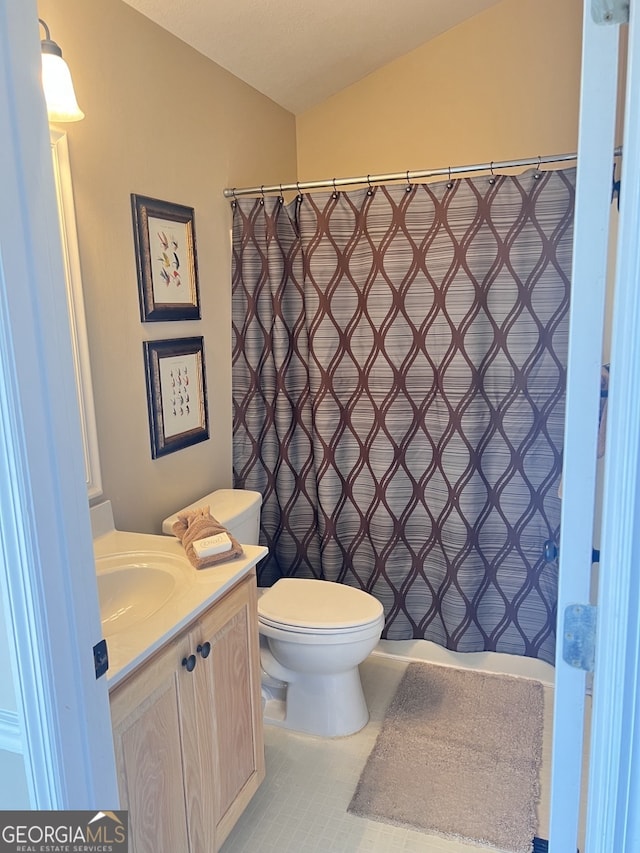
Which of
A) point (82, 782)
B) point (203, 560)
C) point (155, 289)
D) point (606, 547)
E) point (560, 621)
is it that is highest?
point (155, 289)

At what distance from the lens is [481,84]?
2.65 m

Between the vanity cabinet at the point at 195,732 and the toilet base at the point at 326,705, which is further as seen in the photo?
the toilet base at the point at 326,705

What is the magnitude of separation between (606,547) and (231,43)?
2.21 meters

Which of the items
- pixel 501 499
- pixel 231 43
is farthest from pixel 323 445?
pixel 231 43

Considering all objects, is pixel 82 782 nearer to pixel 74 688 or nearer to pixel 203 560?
pixel 74 688

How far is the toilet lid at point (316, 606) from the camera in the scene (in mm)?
2045

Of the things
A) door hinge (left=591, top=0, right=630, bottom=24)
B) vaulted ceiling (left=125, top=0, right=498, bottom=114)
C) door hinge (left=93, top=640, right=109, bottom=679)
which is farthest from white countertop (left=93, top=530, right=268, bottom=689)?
vaulted ceiling (left=125, top=0, right=498, bottom=114)

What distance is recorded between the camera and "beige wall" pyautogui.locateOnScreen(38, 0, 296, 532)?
1726mm

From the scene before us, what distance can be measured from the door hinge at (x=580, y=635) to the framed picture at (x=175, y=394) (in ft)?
5.05

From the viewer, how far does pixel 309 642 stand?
2025 millimetres

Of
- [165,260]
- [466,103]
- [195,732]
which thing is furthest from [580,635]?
[466,103]

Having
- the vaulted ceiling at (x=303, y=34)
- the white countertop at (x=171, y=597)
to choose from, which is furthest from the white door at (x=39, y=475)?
the vaulted ceiling at (x=303, y=34)

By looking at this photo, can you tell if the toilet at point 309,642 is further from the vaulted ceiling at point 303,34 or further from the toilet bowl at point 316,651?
the vaulted ceiling at point 303,34

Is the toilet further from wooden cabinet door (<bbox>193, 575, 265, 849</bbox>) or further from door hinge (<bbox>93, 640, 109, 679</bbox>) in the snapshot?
door hinge (<bbox>93, 640, 109, 679</bbox>)
